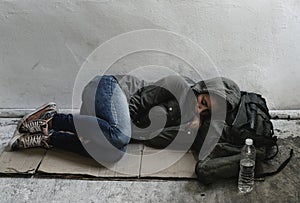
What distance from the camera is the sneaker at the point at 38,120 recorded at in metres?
2.31

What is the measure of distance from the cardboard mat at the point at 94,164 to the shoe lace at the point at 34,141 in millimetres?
37

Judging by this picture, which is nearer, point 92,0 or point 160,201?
point 160,201

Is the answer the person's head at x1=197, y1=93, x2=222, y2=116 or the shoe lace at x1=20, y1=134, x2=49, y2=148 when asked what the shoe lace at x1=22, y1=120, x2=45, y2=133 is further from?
the person's head at x1=197, y1=93, x2=222, y2=116

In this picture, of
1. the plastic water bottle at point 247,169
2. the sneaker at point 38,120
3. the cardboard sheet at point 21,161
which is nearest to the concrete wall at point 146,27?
the sneaker at point 38,120

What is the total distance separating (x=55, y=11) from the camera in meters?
2.46

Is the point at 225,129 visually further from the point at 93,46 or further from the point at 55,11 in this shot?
the point at 55,11

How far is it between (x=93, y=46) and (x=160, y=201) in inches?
38.7

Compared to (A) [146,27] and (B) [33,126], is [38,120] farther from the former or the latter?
(A) [146,27]

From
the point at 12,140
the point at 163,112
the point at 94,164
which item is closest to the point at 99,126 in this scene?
the point at 94,164

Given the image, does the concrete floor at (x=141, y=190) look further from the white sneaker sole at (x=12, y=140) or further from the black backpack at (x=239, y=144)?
Answer: the white sneaker sole at (x=12, y=140)

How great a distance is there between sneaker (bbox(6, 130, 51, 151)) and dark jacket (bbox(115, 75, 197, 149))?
45cm

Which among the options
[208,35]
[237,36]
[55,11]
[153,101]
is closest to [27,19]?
[55,11]

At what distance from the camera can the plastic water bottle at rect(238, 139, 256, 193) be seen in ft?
6.68

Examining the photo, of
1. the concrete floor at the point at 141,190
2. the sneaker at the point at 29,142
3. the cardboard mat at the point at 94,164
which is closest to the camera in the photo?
the concrete floor at the point at 141,190
